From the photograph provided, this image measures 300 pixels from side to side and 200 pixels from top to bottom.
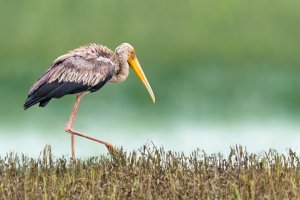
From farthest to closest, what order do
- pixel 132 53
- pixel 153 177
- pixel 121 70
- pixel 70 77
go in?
pixel 132 53, pixel 121 70, pixel 70 77, pixel 153 177

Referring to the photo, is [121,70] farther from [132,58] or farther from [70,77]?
[70,77]

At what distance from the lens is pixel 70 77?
31.3 feet

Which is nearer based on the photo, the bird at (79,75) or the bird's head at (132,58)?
the bird at (79,75)

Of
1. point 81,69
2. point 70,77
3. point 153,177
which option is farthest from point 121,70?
point 153,177

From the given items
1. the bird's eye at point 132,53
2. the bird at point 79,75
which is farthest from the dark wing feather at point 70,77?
the bird's eye at point 132,53

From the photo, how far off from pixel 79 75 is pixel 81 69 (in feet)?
0.23

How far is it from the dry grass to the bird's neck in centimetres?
132

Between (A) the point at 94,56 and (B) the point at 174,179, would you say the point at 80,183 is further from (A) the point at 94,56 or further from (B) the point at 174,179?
(A) the point at 94,56

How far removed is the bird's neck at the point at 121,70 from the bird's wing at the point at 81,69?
0.20m

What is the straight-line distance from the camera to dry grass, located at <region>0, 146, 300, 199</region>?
7.25 m

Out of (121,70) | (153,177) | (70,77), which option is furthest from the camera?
(121,70)

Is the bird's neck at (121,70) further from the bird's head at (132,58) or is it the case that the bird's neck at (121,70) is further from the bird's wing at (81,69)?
the bird's wing at (81,69)

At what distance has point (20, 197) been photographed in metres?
7.46

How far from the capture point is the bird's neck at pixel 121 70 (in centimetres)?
995
